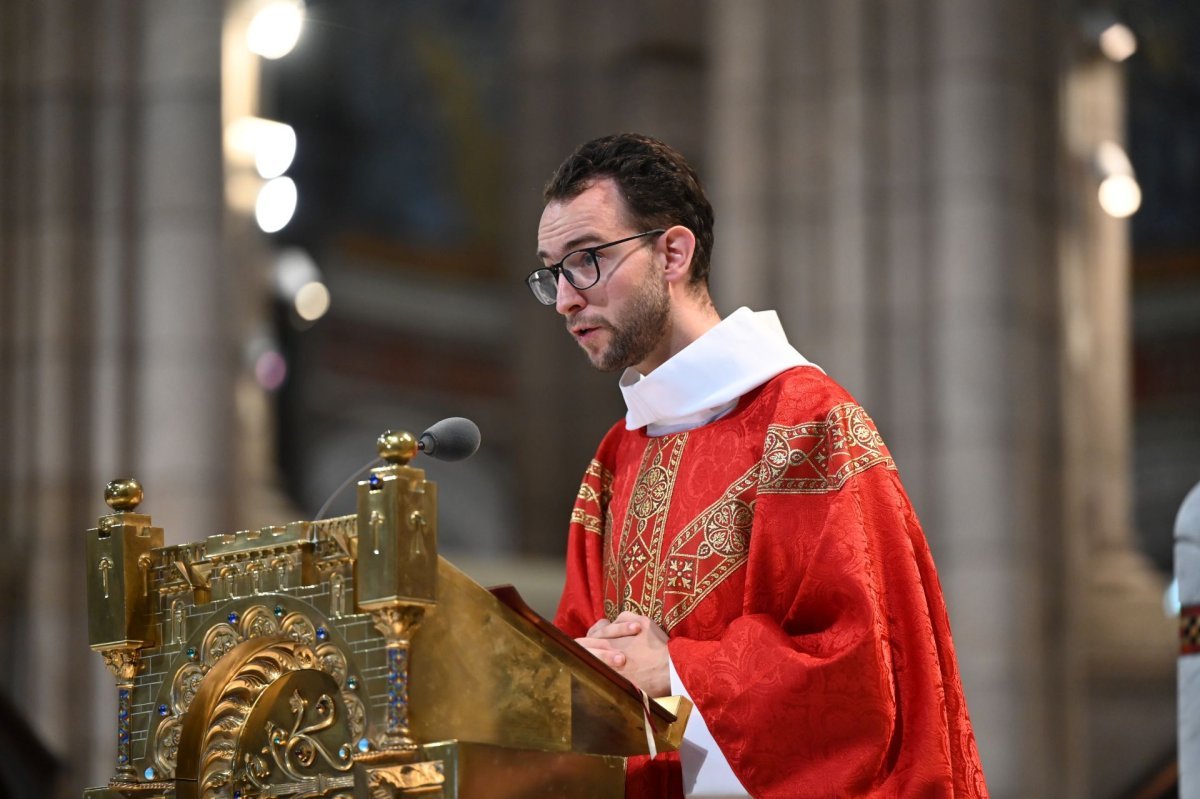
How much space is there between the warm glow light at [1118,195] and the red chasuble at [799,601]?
7926 millimetres

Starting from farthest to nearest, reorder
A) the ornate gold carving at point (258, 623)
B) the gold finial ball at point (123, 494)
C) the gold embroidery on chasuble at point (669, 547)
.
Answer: the gold embroidery on chasuble at point (669, 547) < the gold finial ball at point (123, 494) < the ornate gold carving at point (258, 623)

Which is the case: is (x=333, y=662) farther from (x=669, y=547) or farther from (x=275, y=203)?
(x=275, y=203)

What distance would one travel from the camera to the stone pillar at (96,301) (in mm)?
7707

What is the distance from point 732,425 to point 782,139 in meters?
5.85

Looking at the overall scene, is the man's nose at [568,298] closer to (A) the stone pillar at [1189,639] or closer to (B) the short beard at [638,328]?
(B) the short beard at [638,328]

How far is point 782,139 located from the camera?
28.7ft

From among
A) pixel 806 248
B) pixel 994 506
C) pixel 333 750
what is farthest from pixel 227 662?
pixel 806 248

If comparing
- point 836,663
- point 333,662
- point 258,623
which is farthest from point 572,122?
point 333,662

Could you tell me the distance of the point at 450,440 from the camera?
2.79 meters

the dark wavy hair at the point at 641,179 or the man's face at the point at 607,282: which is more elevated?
the dark wavy hair at the point at 641,179

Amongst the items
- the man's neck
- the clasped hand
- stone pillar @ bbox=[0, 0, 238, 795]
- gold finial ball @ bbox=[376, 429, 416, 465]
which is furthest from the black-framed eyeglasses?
stone pillar @ bbox=[0, 0, 238, 795]

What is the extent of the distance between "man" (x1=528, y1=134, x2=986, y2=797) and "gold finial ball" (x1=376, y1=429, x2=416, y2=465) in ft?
1.89

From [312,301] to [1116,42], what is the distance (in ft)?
20.2

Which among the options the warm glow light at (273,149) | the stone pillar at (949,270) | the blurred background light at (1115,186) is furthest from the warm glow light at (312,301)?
the blurred background light at (1115,186)
